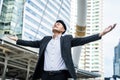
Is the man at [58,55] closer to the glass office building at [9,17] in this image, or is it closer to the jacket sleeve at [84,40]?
the jacket sleeve at [84,40]

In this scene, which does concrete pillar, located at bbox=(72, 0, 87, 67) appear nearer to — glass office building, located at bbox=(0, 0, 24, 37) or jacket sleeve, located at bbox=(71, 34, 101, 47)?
jacket sleeve, located at bbox=(71, 34, 101, 47)

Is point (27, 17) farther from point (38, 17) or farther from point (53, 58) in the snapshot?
point (53, 58)

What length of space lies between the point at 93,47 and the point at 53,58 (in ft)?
472

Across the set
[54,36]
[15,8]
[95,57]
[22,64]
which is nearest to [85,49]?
[95,57]

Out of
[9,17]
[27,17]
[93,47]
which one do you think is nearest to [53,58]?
[9,17]

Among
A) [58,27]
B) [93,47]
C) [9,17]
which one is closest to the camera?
[58,27]

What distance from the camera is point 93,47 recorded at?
481 ft

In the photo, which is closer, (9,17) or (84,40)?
(84,40)

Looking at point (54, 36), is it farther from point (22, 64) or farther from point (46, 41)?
point (22, 64)

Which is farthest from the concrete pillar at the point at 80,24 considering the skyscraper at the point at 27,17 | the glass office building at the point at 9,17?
the glass office building at the point at 9,17

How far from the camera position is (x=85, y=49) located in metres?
147

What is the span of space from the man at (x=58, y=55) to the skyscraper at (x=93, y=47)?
133533 millimetres

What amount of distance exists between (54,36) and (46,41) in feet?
0.34

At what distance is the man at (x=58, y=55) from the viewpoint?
3387 millimetres
